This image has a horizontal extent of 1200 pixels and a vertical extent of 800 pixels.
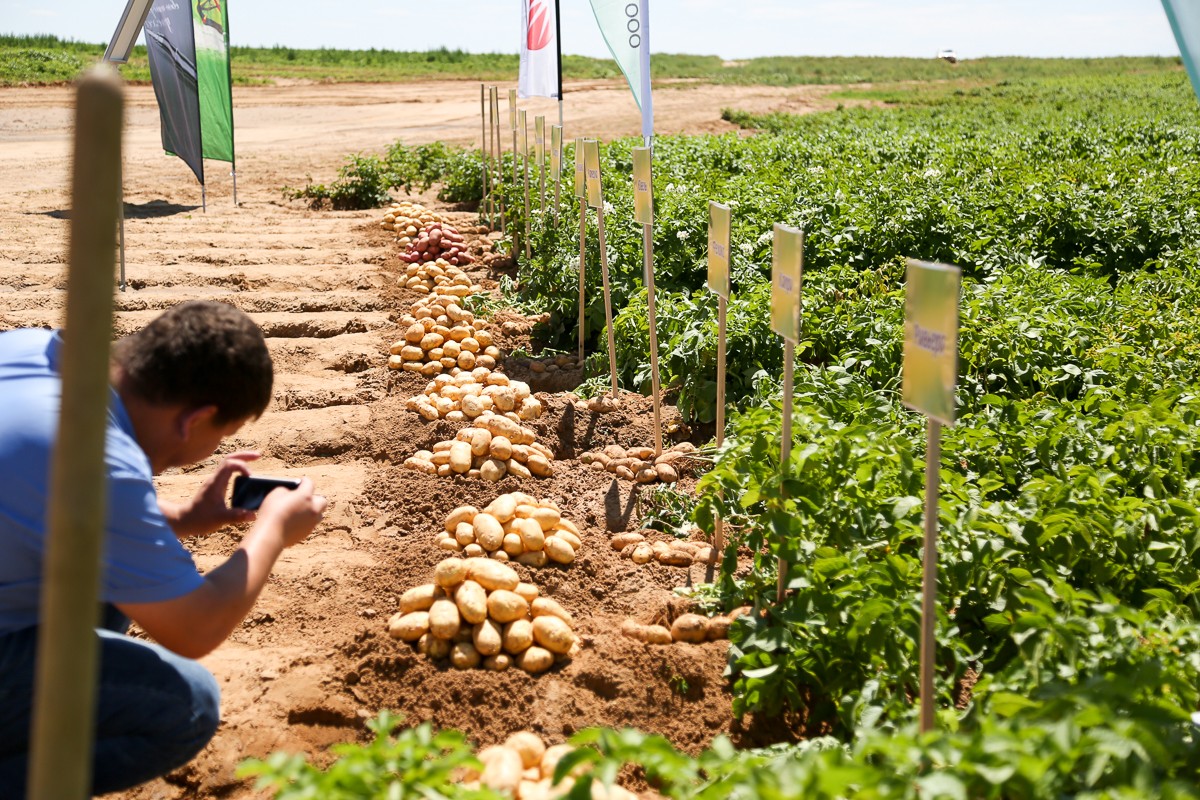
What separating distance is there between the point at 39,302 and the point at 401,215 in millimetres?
4257

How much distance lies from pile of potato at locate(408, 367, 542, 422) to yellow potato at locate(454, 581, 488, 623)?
1943 mm

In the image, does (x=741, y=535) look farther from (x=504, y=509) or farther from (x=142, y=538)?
(x=142, y=538)

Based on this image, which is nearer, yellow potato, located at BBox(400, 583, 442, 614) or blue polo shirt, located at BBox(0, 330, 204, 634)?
blue polo shirt, located at BBox(0, 330, 204, 634)

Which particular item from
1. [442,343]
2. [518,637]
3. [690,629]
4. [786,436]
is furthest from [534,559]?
[442,343]

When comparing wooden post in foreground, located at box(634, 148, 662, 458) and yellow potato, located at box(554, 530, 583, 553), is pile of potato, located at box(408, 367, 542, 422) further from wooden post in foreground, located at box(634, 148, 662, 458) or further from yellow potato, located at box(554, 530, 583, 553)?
yellow potato, located at box(554, 530, 583, 553)

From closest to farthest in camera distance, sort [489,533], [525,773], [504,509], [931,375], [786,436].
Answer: [931,375]
[525,773]
[786,436]
[489,533]
[504,509]

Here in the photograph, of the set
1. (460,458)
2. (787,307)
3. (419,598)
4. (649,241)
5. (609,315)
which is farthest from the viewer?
(609,315)

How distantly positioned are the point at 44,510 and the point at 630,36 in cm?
491

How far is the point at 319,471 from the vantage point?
504cm

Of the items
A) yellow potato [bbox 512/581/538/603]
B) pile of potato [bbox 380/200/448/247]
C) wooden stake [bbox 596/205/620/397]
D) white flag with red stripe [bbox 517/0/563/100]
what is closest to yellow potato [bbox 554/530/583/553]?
yellow potato [bbox 512/581/538/603]

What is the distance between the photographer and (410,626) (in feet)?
10.8

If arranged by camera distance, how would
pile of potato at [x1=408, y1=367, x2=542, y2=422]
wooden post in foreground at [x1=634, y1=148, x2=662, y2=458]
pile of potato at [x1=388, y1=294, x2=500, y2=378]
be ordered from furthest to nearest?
pile of potato at [x1=388, y1=294, x2=500, y2=378], pile of potato at [x1=408, y1=367, x2=542, y2=422], wooden post in foreground at [x1=634, y1=148, x2=662, y2=458]

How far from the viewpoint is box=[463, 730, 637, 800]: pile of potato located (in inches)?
92.0

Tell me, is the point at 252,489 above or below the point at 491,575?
above
